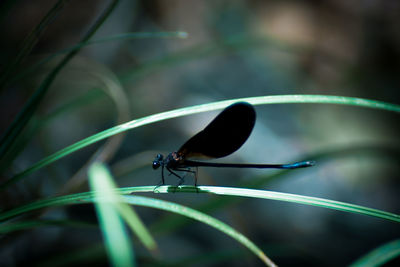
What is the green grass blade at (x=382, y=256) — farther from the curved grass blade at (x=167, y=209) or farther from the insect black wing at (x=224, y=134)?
the insect black wing at (x=224, y=134)

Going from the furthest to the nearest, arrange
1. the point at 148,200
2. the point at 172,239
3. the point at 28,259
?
the point at 172,239 < the point at 28,259 < the point at 148,200

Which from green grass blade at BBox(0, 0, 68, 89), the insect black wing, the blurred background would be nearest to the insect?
the insect black wing

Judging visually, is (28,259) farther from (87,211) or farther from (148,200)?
(148,200)

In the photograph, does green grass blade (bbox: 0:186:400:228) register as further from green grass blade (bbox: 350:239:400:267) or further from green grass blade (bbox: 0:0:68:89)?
green grass blade (bbox: 0:0:68:89)

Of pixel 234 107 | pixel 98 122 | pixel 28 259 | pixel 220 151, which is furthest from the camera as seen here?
pixel 98 122

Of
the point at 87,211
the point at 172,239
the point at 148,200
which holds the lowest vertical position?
the point at 148,200

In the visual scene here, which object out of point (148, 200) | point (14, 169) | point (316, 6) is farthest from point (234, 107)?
point (316, 6)

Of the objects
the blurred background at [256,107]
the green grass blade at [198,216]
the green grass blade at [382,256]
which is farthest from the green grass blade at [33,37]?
the green grass blade at [382,256]
